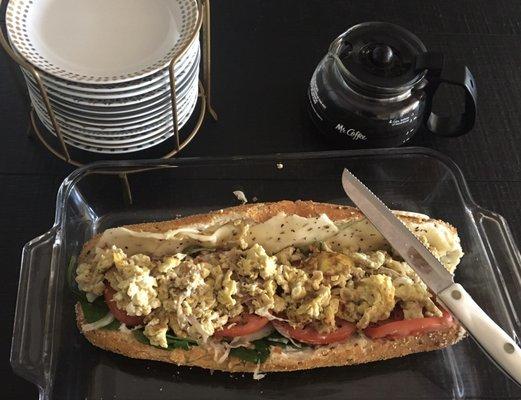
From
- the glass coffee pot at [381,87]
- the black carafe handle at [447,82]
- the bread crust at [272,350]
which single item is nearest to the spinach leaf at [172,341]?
the bread crust at [272,350]

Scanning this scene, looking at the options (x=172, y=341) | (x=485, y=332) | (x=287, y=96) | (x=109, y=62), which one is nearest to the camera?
(x=485, y=332)

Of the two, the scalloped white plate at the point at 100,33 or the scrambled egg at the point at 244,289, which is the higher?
the scalloped white plate at the point at 100,33

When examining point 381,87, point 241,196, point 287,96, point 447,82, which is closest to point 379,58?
point 381,87

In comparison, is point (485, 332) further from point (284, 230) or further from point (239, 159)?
point (239, 159)

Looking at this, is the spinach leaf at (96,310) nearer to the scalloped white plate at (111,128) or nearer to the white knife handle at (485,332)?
the scalloped white plate at (111,128)

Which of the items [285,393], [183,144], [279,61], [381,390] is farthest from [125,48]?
[381,390]

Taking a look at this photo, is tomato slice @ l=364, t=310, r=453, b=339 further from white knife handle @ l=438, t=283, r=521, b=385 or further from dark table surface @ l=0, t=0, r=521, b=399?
dark table surface @ l=0, t=0, r=521, b=399

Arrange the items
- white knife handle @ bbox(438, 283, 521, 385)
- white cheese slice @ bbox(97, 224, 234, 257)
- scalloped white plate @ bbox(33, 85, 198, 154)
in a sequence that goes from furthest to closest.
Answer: scalloped white plate @ bbox(33, 85, 198, 154) → white cheese slice @ bbox(97, 224, 234, 257) → white knife handle @ bbox(438, 283, 521, 385)

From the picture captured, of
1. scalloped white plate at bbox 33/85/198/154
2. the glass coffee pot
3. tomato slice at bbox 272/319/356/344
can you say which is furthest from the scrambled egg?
the glass coffee pot
